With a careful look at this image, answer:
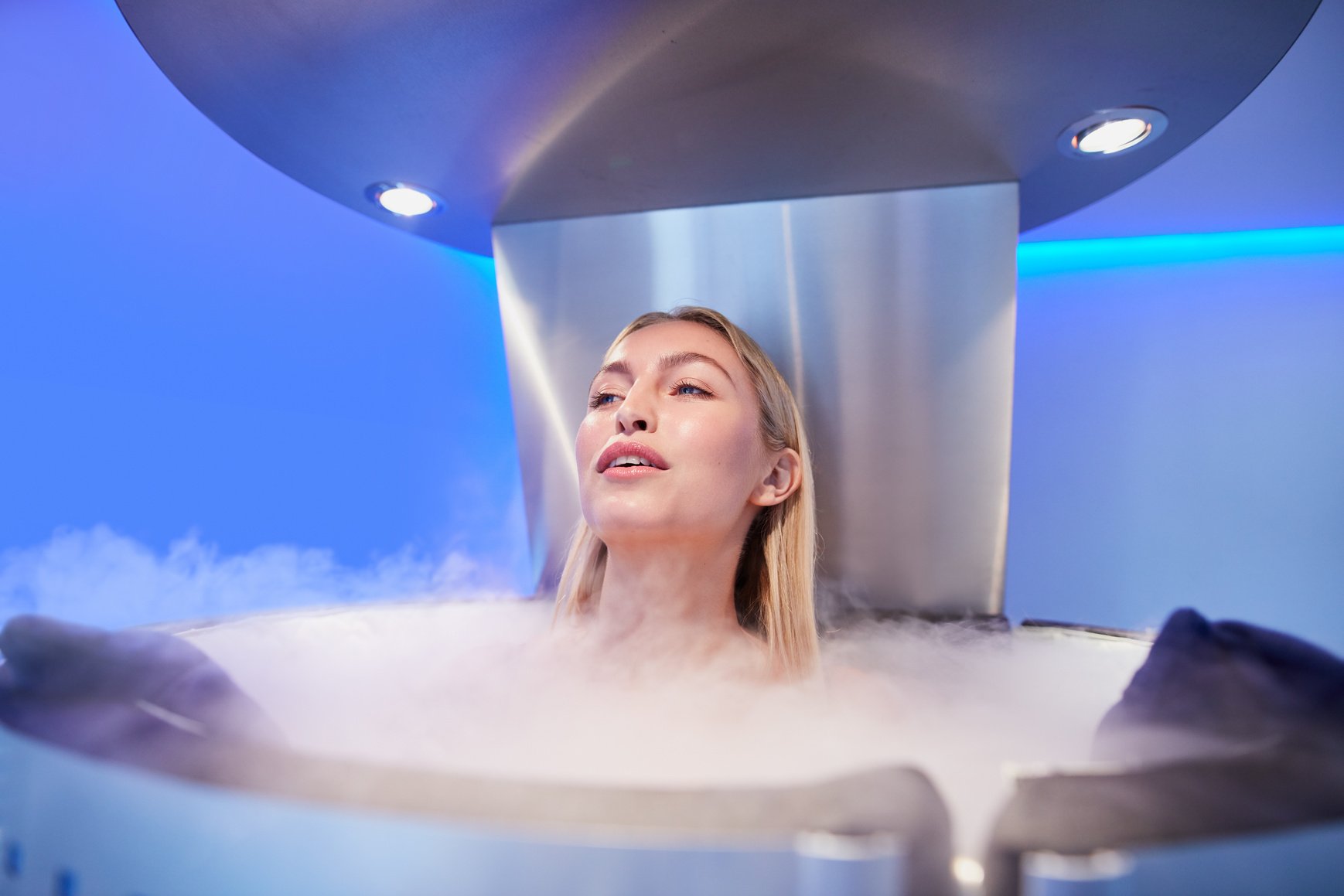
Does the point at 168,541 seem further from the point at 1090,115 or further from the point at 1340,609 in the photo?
the point at 1340,609

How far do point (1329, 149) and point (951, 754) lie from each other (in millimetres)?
1144

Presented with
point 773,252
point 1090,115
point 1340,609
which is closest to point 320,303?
point 773,252

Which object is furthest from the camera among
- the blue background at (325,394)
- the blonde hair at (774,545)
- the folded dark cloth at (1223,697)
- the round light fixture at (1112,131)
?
the blue background at (325,394)

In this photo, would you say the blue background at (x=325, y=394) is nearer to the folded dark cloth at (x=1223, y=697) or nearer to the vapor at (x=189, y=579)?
the vapor at (x=189, y=579)

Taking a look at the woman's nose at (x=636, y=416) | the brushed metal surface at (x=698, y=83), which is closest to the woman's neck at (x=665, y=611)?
the woman's nose at (x=636, y=416)

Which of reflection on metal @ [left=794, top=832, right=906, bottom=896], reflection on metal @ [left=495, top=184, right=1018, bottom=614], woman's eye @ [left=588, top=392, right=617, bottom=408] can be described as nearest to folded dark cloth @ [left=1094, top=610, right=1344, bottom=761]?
reflection on metal @ [left=794, top=832, right=906, bottom=896]

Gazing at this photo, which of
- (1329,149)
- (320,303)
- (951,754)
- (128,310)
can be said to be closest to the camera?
(951,754)

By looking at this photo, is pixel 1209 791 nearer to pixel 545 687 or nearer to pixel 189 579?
pixel 545 687

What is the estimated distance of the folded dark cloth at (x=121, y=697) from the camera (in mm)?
394

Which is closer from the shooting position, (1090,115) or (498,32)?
(498,32)

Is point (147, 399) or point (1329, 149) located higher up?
point (1329, 149)

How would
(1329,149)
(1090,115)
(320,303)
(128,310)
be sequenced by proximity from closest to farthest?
(1090,115) < (1329,149) < (128,310) < (320,303)

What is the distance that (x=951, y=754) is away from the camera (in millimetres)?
554

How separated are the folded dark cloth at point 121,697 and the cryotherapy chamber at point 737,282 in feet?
0.03
